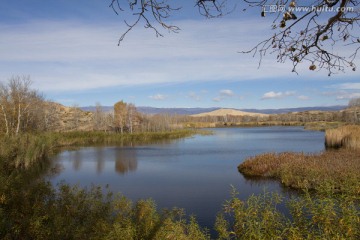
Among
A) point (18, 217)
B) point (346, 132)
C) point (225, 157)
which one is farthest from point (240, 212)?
point (346, 132)

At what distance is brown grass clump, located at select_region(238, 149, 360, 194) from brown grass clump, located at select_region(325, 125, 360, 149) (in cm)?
595

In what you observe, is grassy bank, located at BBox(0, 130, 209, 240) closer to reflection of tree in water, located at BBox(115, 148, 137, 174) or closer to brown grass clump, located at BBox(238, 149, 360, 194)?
brown grass clump, located at BBox(238, 149, 360, 194)

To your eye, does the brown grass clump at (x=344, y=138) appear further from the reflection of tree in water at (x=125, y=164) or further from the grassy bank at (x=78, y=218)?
the grassy bank at (x=78, y=218)

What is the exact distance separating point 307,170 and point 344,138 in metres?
15.8

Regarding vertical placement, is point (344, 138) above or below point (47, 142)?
below

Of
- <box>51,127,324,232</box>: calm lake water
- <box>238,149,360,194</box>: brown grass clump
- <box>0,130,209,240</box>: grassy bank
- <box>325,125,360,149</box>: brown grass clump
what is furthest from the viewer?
<box>325,125,360,149</box>: brown grass clump

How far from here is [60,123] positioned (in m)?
68.6

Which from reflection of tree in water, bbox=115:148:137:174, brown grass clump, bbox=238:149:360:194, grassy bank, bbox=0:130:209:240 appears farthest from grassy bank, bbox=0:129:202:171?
brown grass clump, bbox=238:149:360:194

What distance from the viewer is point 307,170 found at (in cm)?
1802

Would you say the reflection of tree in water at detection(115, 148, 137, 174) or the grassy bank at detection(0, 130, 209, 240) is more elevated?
the grassy bank at detection(0, 130, 209, 240)

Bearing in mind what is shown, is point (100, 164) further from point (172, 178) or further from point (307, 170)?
point (307, 170)

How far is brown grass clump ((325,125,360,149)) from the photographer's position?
28266mm

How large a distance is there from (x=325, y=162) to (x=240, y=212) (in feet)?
50.9

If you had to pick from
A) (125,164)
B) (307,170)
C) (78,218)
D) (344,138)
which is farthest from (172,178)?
(344,138)
